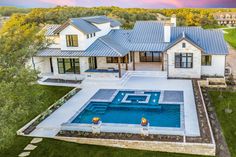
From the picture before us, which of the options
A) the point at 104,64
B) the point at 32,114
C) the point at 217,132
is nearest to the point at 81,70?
the point at 104,64

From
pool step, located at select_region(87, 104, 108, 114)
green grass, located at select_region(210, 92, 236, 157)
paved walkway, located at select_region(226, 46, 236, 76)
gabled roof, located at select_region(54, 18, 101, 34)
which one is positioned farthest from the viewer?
paved walkway, located at select_region(226, 46, 236, 76)

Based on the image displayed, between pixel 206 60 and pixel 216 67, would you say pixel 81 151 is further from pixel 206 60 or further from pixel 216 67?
pixel 216 67

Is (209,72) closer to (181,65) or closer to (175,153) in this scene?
(181,65)

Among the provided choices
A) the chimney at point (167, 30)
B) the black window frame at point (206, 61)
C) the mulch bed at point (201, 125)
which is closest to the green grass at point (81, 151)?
the mulch bed at point (201, 125)

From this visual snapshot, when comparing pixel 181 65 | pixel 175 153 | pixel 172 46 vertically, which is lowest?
pixel 175 153

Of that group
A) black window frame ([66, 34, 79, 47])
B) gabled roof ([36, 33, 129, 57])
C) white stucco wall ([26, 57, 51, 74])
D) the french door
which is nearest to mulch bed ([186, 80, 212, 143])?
gabled roof ([36, 33, 129, 57])

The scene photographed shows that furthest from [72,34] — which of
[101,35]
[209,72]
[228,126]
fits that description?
[228,126]

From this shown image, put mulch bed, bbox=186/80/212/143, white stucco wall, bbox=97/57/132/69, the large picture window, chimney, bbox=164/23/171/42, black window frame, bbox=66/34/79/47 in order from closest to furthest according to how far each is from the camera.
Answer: mulch bed, bbox=186/80/212/143, black window frame, bbox=66/34/79/47, the large picture window, chimney, bbox=164/23/171/42, white stucco wall, bbox=97/57/132/69

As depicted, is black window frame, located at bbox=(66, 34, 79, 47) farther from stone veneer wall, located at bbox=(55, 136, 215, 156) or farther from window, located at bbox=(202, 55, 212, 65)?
stone veneer wall, located at bbox=(55, 136, 215, 156)
